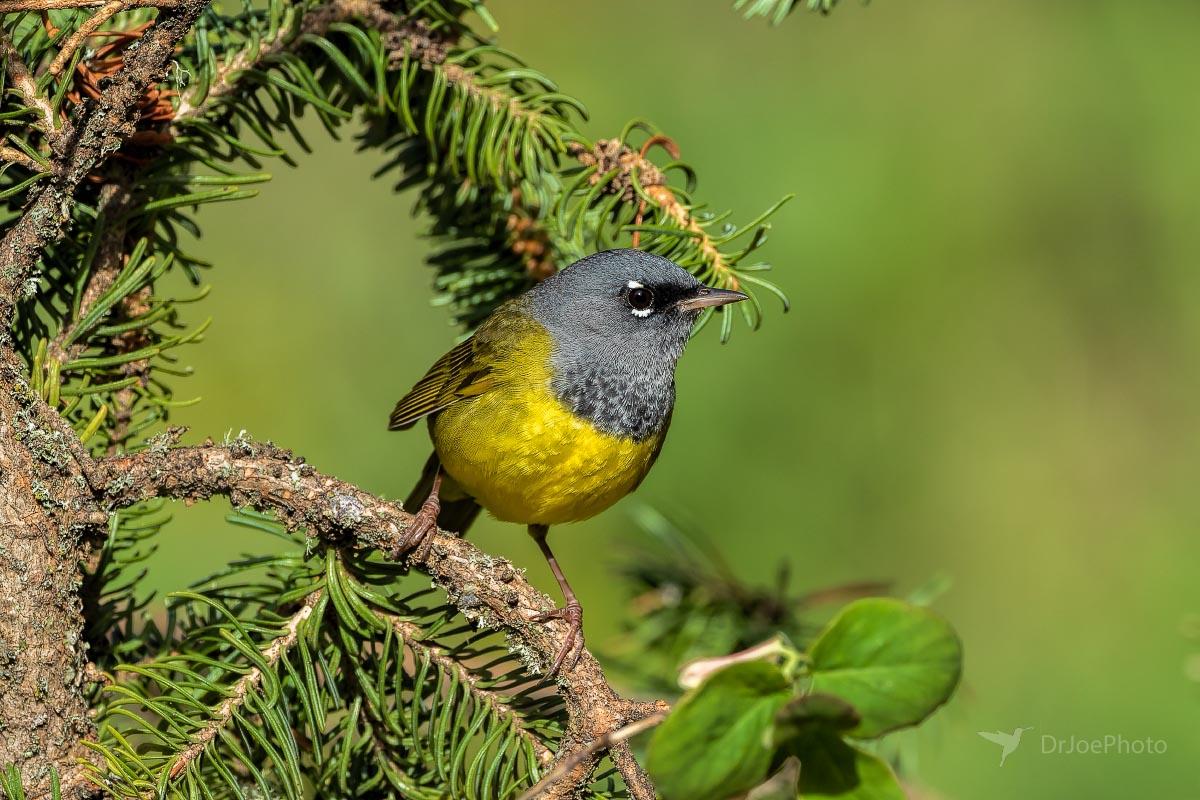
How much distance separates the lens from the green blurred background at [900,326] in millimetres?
4754

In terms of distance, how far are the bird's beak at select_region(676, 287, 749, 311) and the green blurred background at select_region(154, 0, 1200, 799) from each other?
175cm

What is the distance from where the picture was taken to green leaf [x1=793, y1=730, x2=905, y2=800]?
1.43m

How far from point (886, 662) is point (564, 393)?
178 centimetres

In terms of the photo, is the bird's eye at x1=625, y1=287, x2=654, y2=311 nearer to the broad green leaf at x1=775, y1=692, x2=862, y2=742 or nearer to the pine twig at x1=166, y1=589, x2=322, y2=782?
the pine twig at x1=166, y1=589, x2=322, y2=782

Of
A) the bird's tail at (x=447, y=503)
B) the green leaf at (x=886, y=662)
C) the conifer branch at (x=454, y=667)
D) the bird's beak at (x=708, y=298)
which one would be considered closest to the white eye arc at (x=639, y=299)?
the bird's beak at (x=708, y=298)

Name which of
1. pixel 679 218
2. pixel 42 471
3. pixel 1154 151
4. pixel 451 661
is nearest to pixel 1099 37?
pixel 1154 151

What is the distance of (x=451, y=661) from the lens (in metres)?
2.10

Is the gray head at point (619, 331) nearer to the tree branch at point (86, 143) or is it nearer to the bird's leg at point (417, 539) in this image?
the bird's leg at point (417, 539)

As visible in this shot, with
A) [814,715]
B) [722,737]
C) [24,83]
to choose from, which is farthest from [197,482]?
[814,715]

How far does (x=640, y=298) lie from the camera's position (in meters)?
3.28

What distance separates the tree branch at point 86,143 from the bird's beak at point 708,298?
50.1 inches

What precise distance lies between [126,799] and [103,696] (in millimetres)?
335

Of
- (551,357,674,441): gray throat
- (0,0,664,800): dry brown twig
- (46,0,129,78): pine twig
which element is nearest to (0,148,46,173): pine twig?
(0,0,664,800): dry brown twig

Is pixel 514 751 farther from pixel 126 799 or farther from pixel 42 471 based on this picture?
pixel 42 471
